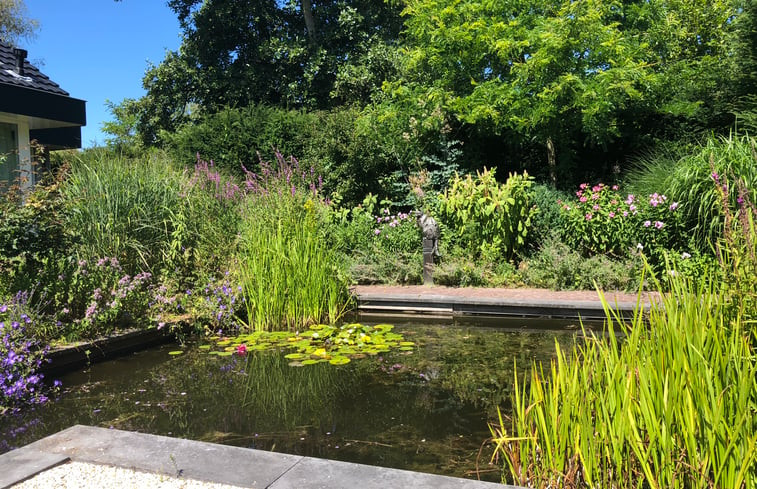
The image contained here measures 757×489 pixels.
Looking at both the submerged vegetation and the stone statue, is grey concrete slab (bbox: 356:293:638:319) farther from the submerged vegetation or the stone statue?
the stone statue

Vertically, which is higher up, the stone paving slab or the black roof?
the black roof

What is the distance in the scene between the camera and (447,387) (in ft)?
14.3

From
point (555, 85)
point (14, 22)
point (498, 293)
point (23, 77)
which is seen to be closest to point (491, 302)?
point (498, 293)

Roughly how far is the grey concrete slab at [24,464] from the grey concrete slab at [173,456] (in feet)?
0.22

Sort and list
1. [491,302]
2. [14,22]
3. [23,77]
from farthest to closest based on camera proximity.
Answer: [14,22], [23,77], [491,302]

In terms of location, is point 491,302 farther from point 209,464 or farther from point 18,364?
point 209,464

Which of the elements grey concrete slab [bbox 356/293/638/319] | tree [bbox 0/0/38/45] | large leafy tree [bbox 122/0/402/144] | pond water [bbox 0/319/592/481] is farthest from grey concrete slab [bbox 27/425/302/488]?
tree [bbox 0/0/38/45]

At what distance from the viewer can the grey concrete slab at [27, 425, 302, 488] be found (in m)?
2.34

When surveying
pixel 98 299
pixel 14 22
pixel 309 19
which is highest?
pixel 14 22

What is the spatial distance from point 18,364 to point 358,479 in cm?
312

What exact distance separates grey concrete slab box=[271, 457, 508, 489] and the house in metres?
6.41

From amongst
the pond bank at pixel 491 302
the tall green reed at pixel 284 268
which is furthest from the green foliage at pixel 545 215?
the tall green reed at pixel 284 268

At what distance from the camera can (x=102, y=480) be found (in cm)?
238

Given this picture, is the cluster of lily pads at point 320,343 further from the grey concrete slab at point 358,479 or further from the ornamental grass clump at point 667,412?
the ornamental grass clump at point 667,412
